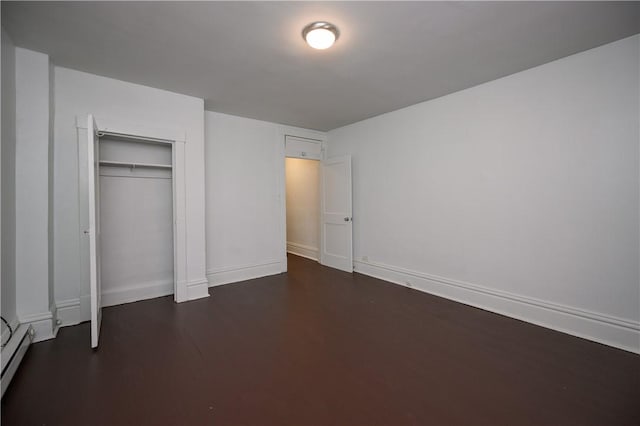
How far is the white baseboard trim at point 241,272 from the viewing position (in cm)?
421

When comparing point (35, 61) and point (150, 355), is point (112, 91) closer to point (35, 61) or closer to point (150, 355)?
point (35, 61)

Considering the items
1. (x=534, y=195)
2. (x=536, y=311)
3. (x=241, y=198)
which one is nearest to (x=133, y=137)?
(x=241, y=198)

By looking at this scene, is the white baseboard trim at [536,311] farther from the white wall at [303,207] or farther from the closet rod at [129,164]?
the closet rod at [129,164]

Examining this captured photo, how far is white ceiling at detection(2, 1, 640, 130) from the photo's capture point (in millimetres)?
2006

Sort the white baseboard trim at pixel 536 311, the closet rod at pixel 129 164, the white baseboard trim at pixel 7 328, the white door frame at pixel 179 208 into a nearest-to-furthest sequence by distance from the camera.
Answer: the white baseboard trim at pixel 7 328
the white baseboard trim at pixel 536 311
the closet rod at pixel 129 164
the white door frame at pixel 179 208

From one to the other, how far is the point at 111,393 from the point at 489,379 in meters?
2.64

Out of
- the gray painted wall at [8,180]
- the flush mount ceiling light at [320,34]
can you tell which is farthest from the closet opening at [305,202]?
the gray painted wall at [8,180]

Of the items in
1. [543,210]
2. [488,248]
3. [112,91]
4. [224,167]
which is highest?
[112,91]

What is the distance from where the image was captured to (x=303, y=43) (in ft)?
7.94

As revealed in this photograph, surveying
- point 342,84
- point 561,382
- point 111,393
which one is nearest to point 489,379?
point 561,382

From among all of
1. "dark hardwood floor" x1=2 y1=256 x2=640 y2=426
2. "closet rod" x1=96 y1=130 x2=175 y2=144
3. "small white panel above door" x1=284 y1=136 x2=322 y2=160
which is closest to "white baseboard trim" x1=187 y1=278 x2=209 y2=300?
"dark hardwood floor" x1=2 y1=256 x2=640 y2=426

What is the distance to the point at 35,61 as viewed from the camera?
2564 mm

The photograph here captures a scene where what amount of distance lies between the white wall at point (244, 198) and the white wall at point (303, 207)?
3.94 feet

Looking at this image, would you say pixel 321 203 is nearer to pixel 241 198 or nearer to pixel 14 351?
pixel 241 198
